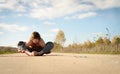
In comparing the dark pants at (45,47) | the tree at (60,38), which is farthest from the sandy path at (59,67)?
the tree at (60,38)

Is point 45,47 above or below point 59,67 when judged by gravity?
above

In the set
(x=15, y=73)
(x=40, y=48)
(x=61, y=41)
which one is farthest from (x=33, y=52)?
(x=61, y=41)

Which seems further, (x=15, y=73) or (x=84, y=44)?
(x=84, y=44)

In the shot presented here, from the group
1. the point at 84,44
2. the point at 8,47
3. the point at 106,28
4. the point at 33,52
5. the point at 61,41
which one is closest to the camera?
the point at 33,52

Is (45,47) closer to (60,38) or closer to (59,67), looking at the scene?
(59,67)

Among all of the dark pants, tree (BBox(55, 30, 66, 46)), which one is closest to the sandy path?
the dark pants

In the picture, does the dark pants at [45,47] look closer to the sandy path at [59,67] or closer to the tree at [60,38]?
the sandy path at [59,67]

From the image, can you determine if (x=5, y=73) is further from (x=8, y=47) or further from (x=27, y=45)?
(x=8, y=47)

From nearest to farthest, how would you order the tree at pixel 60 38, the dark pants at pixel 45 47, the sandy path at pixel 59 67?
the sandy path at pixel 59 67, the dark pants at pixel 45 47, the tree at pixel 60 38

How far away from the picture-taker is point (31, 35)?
16.7 metres

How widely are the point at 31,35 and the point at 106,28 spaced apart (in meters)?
33.6

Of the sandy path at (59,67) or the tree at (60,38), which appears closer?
the sandy path at (59,67)

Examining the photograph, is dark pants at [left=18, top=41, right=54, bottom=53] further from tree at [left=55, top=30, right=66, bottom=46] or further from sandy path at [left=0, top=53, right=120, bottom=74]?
tree at [left=55, top=30, right=66, bottom=46]

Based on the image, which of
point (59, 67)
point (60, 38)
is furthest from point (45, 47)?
point (60, 38)
